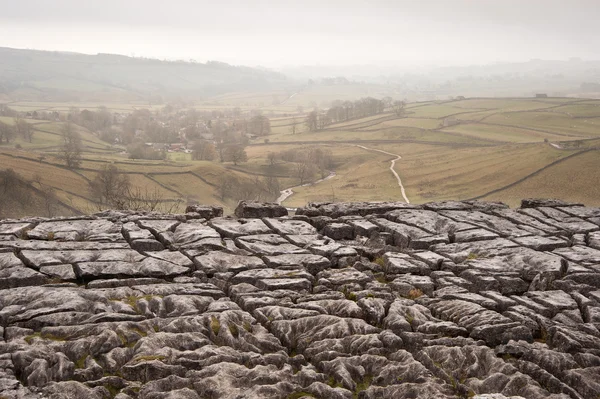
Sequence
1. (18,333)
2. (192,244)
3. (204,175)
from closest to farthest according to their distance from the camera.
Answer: (18,333) < (192,244) < (204,175)

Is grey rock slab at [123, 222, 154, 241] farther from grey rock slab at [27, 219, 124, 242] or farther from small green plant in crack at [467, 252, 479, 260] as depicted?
small green plant in crack at [467, 252, 479, 260]

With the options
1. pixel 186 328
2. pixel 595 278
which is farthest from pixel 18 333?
pixel 595 278

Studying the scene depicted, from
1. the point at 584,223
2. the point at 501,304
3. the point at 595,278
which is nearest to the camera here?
the point at 501,304

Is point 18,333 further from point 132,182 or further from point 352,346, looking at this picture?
point 132,182

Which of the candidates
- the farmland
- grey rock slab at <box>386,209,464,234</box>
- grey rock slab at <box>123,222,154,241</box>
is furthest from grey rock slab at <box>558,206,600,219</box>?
the farmland

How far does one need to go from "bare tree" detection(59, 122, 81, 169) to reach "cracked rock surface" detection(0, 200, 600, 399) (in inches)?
4015

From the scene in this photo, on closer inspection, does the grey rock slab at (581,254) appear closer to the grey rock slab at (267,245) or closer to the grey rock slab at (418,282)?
the grey rock slab at (418,282)

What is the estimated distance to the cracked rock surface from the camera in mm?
14711

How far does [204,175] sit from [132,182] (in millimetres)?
17380

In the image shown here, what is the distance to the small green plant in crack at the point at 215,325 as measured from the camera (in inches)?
675

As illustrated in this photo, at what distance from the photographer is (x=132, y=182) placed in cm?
11500

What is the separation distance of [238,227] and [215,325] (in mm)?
9973

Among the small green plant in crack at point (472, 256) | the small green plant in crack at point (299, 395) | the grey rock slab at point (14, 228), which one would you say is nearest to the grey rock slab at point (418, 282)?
the small green plant in crack at point (472, 256)

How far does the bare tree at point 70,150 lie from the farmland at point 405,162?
2.06 metres
